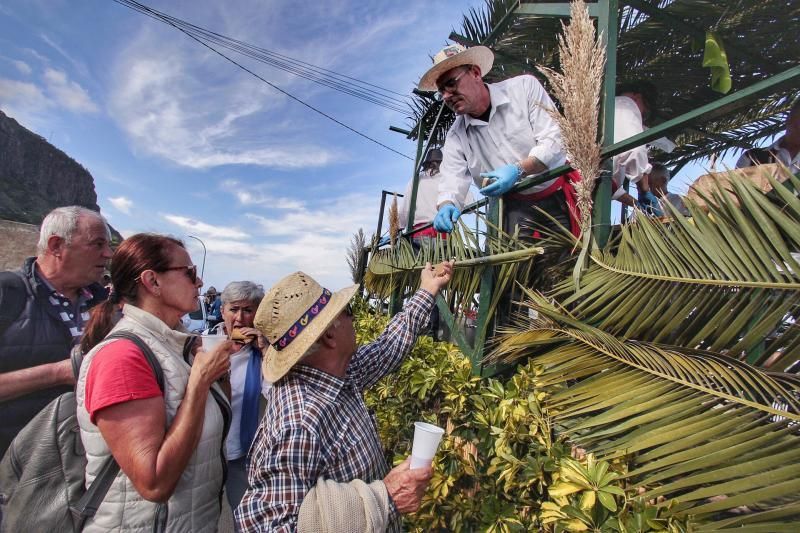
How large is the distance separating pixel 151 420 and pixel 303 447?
1.83 feet

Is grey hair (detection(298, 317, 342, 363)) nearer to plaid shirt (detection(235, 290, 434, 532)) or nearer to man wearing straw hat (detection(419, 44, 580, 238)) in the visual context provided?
plaid shirt (detection(235, 290, 434, 532))

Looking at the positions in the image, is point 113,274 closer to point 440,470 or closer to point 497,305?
point 440,470

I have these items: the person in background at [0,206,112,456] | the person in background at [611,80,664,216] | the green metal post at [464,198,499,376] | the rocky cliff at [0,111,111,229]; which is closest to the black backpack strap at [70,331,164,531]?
the person in background at [0,206,112,456]

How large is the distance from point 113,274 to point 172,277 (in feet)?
0.78

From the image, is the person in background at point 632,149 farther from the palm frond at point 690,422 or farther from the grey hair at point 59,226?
the grey hair at point 59,226

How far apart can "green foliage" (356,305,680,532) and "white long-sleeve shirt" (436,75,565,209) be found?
4.02 ft

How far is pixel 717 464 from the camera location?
37.9 inches

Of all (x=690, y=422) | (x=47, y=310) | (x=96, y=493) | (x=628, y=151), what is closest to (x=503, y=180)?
(x=628, y=151)

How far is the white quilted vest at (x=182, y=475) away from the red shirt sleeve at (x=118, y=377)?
0.23 feet

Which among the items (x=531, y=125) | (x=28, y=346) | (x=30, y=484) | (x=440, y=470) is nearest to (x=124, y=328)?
(x=30, y=484)

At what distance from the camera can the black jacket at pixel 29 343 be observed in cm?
215

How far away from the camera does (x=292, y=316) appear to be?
165 centimetres

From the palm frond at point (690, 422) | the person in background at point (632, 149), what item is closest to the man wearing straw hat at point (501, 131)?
the person in background at point (632, 149)

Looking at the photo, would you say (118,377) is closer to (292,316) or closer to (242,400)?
(292,316)
